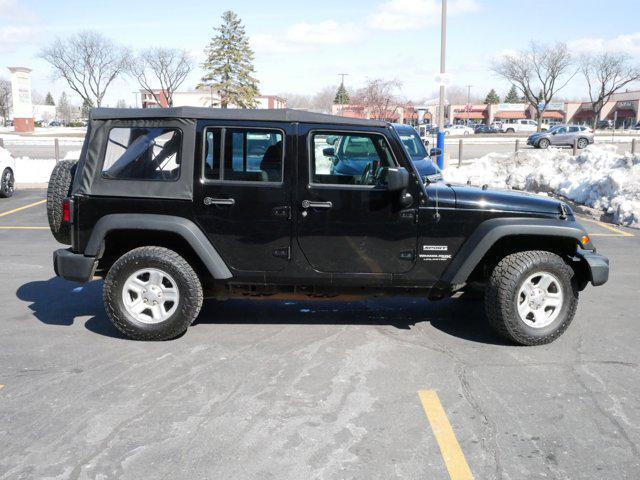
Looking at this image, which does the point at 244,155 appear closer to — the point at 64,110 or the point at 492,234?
the point at 492,234

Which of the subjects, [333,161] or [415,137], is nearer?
[333,161]

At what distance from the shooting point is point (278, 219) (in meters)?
5.06

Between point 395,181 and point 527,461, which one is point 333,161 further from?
point 527,461

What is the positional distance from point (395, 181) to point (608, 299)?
3242 millimetres

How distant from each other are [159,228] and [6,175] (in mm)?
11000

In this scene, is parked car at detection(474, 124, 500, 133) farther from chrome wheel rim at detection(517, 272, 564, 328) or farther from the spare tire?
the spare tire

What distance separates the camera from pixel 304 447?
3.51 metres

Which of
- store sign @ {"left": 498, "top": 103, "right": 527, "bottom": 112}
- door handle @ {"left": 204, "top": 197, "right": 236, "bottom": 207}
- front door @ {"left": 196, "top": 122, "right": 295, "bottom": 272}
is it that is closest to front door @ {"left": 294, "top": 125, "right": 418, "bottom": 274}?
front door @ {"left": 196, "top": 122, "right": 295, "bottom": 272}

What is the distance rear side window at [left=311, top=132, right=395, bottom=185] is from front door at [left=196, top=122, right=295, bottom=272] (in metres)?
0.23

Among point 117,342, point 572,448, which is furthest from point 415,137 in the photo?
point 572,448

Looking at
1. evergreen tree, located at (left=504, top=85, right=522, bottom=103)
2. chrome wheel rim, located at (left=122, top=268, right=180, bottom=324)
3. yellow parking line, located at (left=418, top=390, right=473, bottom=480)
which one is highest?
evergreen tree, located at (left=504, top=85, right=522, bottom=103)

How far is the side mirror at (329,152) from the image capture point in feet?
17.0

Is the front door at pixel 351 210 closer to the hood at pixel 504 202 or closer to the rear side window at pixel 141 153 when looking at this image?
the hood at pixel 504 202

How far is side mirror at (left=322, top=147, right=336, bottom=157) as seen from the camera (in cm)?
519
